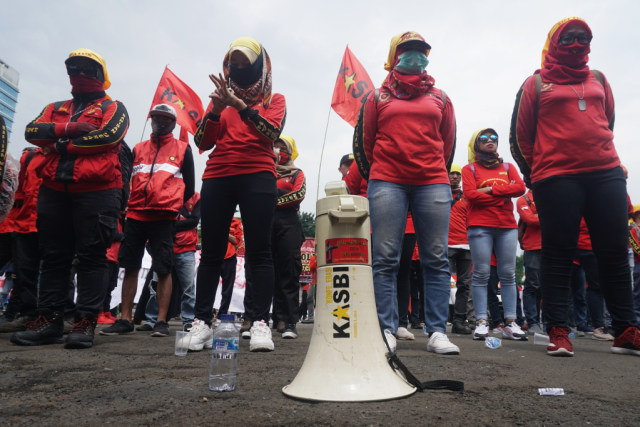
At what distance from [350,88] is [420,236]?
725 centimetres

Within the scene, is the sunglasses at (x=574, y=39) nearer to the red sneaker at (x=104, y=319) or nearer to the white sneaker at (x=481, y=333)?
the white sneaker at (x=481, y=333)

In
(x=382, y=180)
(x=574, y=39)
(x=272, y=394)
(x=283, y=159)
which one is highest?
(x=574, y=39)

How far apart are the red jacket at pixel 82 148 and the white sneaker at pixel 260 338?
62.7 inches

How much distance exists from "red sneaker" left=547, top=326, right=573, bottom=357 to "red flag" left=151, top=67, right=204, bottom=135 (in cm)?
796

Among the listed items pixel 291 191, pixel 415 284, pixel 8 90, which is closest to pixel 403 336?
pixel 291 191

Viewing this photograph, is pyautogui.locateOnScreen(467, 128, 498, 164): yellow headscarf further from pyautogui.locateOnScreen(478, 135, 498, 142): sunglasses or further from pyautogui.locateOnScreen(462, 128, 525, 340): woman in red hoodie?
pyautogui.locateOnScreen(462, 128, 525, 340): woman in red hoodie

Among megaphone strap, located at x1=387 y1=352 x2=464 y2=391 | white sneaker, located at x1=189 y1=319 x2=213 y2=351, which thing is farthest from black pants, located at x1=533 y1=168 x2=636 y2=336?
white sneaker, located at x1=189 y1=319 x2=213 y2=351

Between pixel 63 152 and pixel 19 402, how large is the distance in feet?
7.12

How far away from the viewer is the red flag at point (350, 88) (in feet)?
31.6

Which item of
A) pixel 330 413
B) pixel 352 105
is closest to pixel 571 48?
pixel 330 413

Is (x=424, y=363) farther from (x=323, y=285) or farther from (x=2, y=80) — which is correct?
(x=2, y=80)

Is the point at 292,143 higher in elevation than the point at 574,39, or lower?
lower

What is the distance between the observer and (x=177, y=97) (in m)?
9.44

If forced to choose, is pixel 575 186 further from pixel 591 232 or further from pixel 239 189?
pixel 239 189
